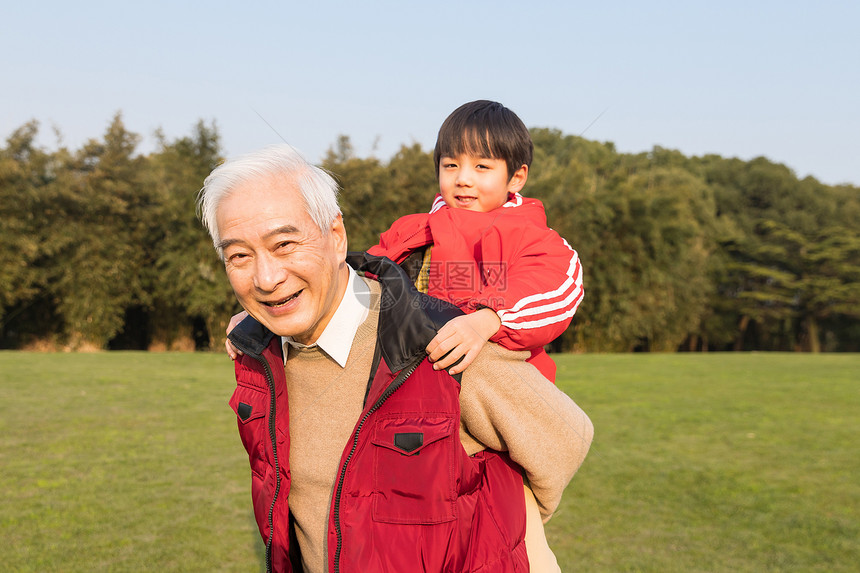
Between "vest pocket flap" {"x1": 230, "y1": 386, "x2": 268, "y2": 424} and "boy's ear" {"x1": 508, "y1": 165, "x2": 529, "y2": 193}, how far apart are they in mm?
1244

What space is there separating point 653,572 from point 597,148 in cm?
2871

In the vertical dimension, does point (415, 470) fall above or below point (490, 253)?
below

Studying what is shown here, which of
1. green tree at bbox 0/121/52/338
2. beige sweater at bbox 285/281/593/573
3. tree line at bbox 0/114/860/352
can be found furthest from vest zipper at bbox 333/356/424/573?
green tree at bbox 0/121/52/338

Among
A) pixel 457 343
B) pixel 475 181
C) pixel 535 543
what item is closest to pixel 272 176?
pixel 457 343

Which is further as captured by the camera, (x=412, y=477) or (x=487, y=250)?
(x=487, y=250)

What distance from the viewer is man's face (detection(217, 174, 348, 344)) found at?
155cm

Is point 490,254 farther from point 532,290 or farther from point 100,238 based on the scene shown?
point 100,238

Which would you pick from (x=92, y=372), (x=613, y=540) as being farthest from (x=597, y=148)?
(x=613, y=540)

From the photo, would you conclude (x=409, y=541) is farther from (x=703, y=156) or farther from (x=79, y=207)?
(x=703, y=156)

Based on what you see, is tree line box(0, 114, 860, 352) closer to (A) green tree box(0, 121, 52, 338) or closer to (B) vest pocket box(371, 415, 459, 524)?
(A) green tree box(0, 121, 52, 338)

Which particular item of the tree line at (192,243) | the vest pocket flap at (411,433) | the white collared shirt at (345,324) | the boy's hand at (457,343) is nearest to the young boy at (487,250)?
the boy's hand at (457,343)

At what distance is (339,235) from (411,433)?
55 cm

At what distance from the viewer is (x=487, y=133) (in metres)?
2.42

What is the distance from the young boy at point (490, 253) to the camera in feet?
5.76
